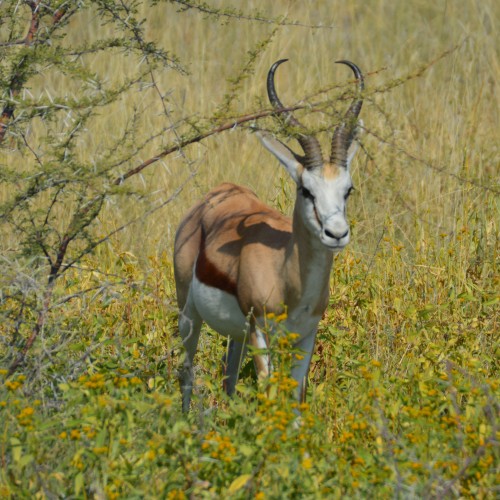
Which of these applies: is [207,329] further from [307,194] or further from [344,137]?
[344,137]

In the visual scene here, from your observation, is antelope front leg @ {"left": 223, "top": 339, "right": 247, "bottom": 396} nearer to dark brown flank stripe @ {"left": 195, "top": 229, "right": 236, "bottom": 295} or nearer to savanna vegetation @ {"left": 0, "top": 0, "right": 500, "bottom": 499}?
savanna vegetation @ {"left": 0, "top": 0, "right": 500, "bottom": 499}

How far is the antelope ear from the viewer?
466 centimetres

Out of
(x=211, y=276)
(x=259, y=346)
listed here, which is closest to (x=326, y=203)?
(x=259, y=346)

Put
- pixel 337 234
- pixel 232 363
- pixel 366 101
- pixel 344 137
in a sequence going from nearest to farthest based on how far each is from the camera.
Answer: pixel 337 234 < pixel 344 137 < pixel 232 363 < pixel 366 101

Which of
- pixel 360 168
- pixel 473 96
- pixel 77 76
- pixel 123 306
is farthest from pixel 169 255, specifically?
pixel 473 96

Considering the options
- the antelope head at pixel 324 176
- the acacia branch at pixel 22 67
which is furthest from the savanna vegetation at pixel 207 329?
the antelope head at pixel 324 176

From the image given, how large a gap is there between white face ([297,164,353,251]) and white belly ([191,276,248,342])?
0.64m

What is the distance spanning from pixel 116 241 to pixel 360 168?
79.5 inches

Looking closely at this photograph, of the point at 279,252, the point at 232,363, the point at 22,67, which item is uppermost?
the point at 22,67

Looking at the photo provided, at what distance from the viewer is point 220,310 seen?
4992 mm

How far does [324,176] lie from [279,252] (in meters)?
0.49

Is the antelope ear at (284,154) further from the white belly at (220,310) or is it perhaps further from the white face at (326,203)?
the white belly at (220,310)

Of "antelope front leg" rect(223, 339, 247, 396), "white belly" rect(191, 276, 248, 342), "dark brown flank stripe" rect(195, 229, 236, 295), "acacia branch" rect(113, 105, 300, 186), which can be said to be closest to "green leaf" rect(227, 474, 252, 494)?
"acacia branch" rect(113, 105, 300, 186)

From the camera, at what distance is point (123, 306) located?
575cm
